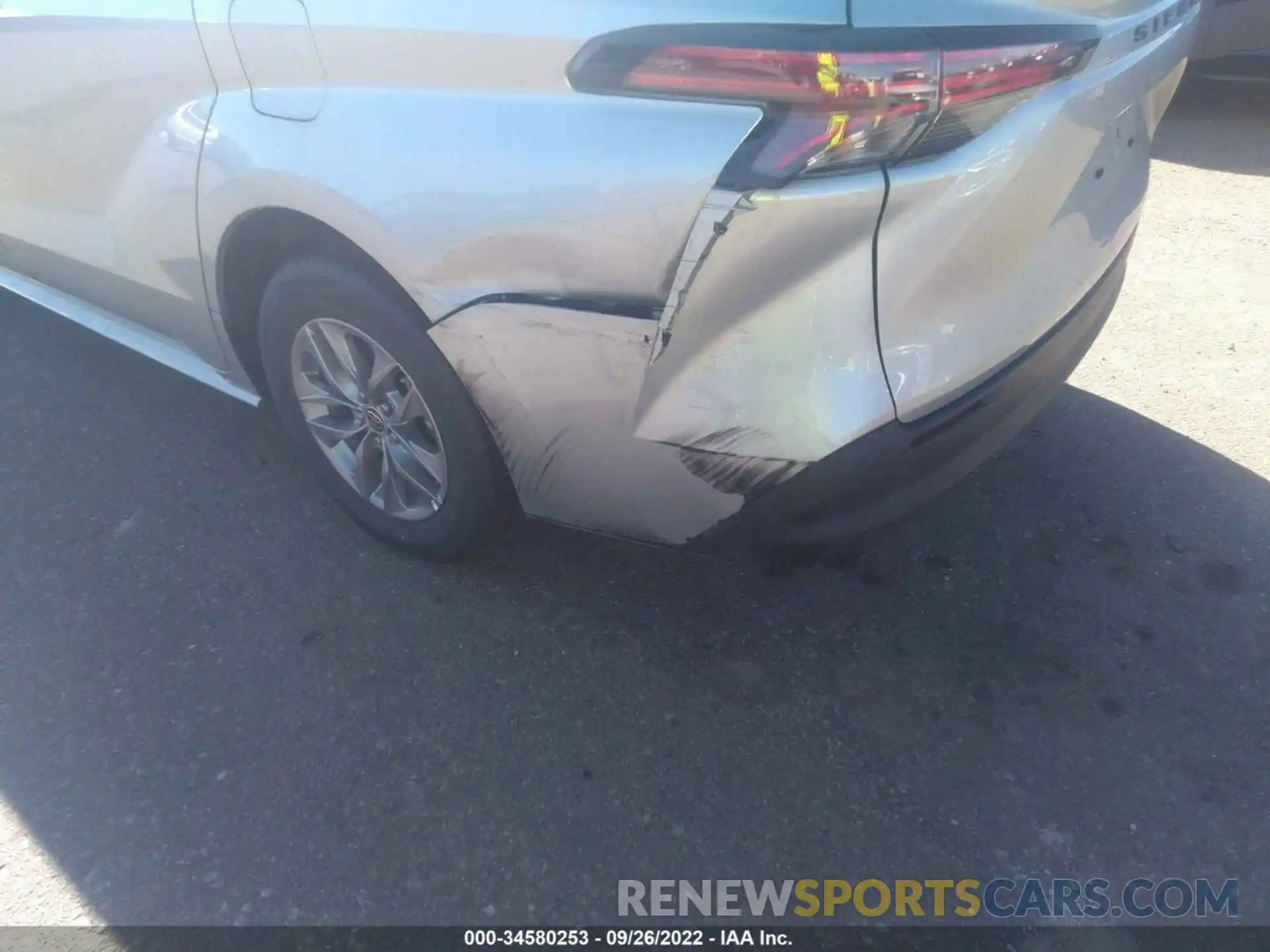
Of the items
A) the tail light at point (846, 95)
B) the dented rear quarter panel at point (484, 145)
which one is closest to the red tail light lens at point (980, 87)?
the tail light at point (846, 95)

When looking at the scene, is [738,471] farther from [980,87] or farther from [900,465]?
[980,87]

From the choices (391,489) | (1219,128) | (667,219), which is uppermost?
(667,219)

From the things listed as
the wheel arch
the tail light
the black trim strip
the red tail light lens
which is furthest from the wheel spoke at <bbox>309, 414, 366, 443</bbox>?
the red tail light lens

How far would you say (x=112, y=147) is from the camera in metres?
2.61

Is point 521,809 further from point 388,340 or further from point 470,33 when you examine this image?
point 470,33

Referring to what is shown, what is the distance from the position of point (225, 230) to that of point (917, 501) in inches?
66.0

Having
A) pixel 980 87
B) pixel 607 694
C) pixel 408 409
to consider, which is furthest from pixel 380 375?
pixel 980 87

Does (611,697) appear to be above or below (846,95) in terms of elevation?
below

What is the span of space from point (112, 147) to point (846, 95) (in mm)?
1970

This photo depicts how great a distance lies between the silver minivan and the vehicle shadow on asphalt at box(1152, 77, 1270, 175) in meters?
3.40

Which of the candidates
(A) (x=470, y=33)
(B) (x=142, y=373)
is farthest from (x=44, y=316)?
(A) (x=470, y=33)

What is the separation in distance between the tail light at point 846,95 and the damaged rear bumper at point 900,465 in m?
0.46

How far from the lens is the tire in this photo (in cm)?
222

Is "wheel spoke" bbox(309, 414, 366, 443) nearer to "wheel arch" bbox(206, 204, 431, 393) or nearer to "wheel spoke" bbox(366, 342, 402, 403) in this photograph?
"wheel spoke" bbox(366, 342, 402, 403)
